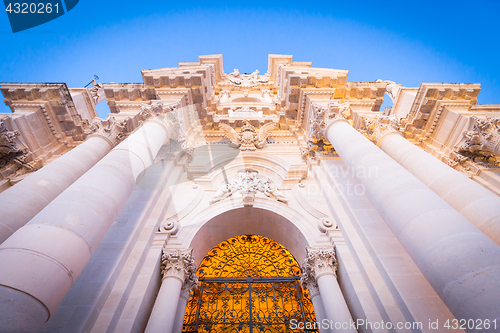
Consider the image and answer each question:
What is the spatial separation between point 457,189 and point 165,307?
814 cm

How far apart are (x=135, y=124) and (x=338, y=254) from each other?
988cm

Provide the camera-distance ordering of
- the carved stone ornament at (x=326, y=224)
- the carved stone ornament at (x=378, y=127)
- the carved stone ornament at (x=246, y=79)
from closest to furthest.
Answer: the carved stone ornament at (x=326, y=224)
the carved stone ornament at (x=378, y=127)
the carved stone ornament at (x=246, y=79)

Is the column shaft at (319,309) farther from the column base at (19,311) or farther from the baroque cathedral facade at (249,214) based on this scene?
Result: the column base at (19,311)

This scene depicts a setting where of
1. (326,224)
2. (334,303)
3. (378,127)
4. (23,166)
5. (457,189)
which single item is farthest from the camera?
(378,127)

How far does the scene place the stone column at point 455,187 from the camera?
5230 millimetres

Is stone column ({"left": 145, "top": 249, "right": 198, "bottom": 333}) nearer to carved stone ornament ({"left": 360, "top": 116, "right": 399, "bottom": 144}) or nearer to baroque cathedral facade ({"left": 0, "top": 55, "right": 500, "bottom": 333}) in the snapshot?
baroque cathedral facade ({"left": 0, "top": 55, "right": 500, "bottom": 333})

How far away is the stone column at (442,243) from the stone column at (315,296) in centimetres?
283

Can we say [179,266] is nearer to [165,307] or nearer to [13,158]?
[165,307]

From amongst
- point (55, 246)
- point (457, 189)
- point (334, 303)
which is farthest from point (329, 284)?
point (55, 246)

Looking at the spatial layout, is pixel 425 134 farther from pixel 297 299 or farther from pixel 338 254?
pixel 297 299

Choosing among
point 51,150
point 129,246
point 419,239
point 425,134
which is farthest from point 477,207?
point 51,150

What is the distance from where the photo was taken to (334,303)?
5.41 meters

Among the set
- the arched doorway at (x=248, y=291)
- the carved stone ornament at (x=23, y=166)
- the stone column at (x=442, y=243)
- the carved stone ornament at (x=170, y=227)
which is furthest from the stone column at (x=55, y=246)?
the stone column at (x=442, y=243)

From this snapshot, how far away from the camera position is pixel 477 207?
5.49 meters
